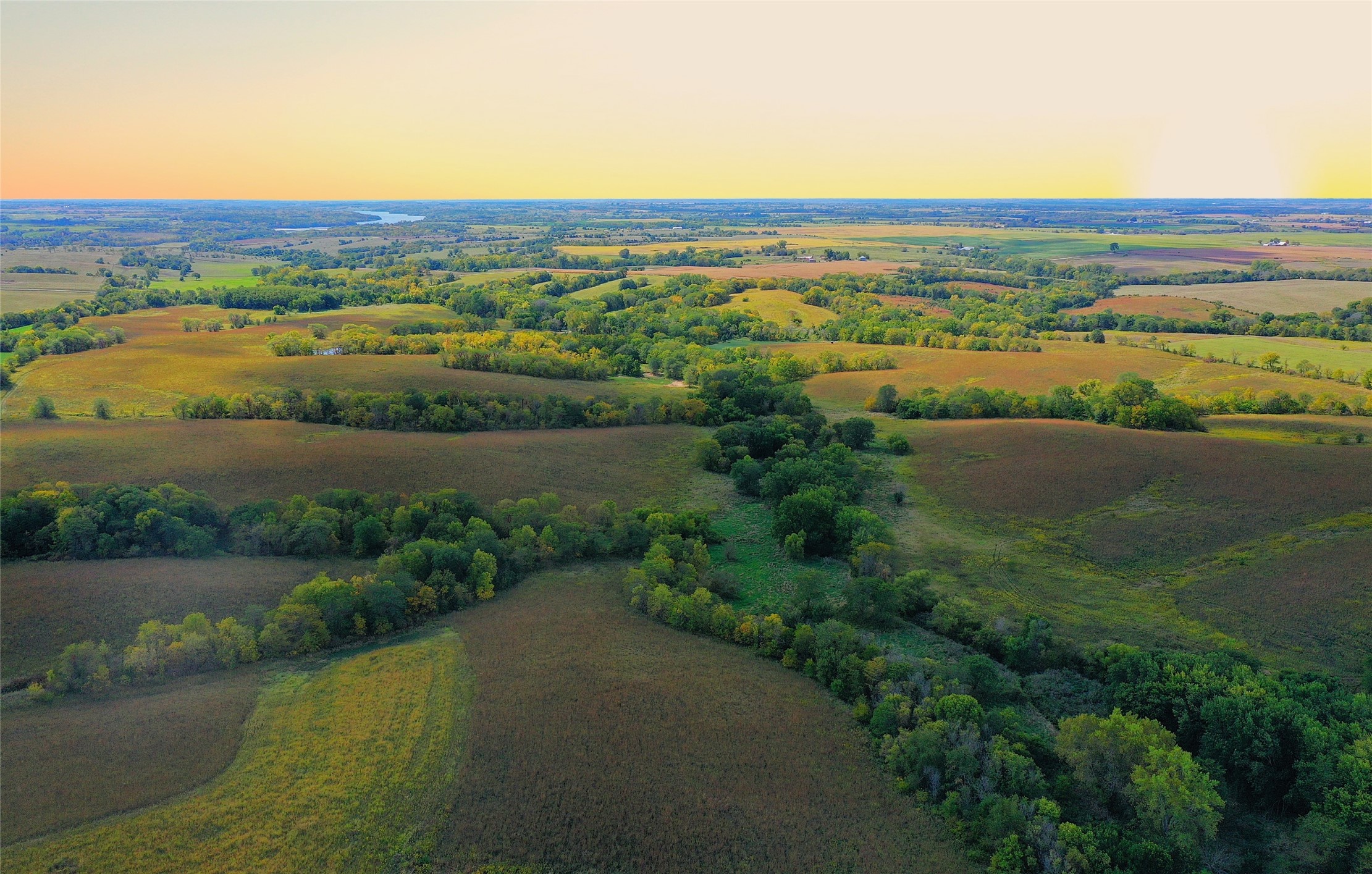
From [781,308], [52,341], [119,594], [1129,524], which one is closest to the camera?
[119,594]

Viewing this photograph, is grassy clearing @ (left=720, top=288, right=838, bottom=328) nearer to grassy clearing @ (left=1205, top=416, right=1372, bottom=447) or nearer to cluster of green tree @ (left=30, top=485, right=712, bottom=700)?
grassy clearing @ (left=1205, top=416, right=1372, bottom=447)

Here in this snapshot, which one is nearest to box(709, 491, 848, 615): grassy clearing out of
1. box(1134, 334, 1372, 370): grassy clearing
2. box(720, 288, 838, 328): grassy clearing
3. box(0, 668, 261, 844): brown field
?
box(0, 668, 261, 844): brown field

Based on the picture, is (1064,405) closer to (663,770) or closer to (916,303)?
(663,770)

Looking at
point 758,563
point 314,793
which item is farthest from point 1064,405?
point 314,793

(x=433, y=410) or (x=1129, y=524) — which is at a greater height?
(x=433, y=410)

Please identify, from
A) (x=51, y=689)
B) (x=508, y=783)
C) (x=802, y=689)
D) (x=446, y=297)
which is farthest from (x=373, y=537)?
(x=446, y=297)

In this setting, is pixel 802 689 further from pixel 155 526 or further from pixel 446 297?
pixel 446 297

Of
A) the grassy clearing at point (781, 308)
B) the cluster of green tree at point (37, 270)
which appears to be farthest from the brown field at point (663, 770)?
the cluster of green tree at point (37, 270)

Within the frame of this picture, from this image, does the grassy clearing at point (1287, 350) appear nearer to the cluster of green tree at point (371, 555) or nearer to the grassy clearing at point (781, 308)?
the grassy clearing at point (781, 308)
